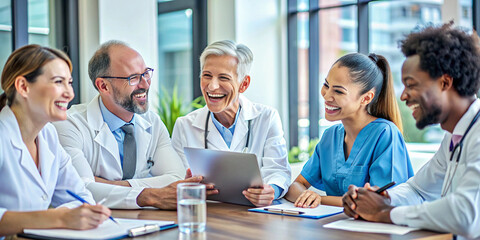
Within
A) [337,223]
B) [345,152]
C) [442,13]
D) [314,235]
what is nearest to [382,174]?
[345,152]

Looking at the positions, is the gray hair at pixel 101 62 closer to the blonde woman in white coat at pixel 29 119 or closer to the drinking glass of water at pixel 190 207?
the blonde woman in white coat at pixel 29 119

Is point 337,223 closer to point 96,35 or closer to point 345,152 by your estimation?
point 345,152

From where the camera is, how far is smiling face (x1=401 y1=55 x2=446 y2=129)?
2.05m

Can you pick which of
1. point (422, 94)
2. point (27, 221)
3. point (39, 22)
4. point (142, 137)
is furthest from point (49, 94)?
point (39, 22)

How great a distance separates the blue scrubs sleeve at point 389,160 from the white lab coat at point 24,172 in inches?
51.9

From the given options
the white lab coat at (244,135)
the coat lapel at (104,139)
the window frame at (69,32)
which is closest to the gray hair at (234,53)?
the white lab coat at (244,135)

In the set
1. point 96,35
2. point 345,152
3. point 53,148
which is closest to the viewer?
point 53,148

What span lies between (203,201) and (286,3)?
4906 mm

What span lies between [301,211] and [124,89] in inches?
47.8

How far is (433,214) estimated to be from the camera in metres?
1.88

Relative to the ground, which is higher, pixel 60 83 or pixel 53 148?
pixel 60 83

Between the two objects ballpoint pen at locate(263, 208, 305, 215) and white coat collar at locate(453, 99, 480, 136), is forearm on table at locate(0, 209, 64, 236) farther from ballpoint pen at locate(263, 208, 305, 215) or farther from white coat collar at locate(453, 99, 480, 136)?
white coat collar at locate(453, 99, 480, 136)

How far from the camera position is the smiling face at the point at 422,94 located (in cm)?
205

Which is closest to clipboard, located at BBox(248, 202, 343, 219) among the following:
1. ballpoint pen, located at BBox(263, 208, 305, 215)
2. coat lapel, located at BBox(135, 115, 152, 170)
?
ballpoint pen, located at BBox(263, 208, 305, 215)
